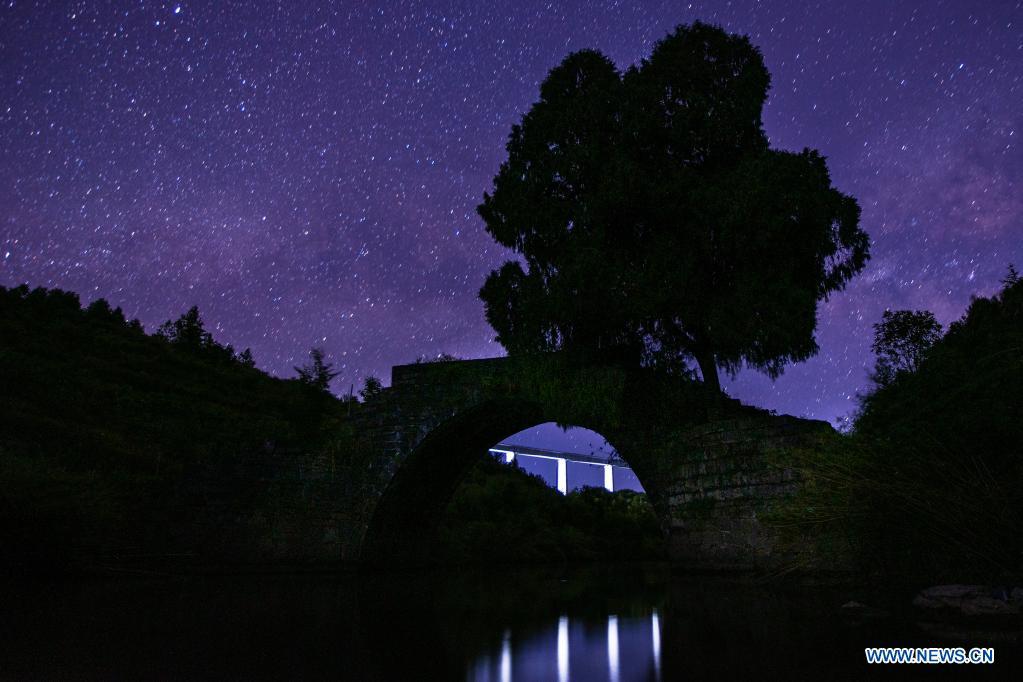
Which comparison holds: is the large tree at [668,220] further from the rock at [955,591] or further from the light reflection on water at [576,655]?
the light reflection on water at [576,655]

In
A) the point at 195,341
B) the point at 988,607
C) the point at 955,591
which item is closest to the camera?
the point at 988,607

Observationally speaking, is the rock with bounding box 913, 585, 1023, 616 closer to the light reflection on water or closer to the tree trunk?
the light reflection on water

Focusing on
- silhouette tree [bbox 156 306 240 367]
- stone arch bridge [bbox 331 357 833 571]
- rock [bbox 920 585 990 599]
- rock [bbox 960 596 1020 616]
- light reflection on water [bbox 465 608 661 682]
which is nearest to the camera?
light reflection on water [bbox 465 608 661 682]

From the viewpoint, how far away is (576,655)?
386cm

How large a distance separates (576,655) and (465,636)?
1010mm

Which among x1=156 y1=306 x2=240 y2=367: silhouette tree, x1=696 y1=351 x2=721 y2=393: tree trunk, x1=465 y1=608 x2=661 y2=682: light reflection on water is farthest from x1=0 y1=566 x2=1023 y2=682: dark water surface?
x1=156 y1=306 x2=240 y2=367: silhouette tree

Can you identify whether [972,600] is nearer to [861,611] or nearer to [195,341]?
[861,611]

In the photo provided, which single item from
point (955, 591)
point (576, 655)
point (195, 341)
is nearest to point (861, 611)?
point (955, 591)

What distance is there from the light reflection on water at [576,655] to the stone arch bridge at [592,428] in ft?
16.8

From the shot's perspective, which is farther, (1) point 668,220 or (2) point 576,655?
(1) point 668,220

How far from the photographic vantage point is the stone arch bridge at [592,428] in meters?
9.82

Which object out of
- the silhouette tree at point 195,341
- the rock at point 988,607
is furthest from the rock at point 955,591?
the silhouette tree at point 195,341

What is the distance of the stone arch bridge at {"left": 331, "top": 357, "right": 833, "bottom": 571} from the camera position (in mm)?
9820

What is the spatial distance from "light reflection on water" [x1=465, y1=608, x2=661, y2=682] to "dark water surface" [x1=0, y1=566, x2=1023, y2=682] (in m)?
0.01
